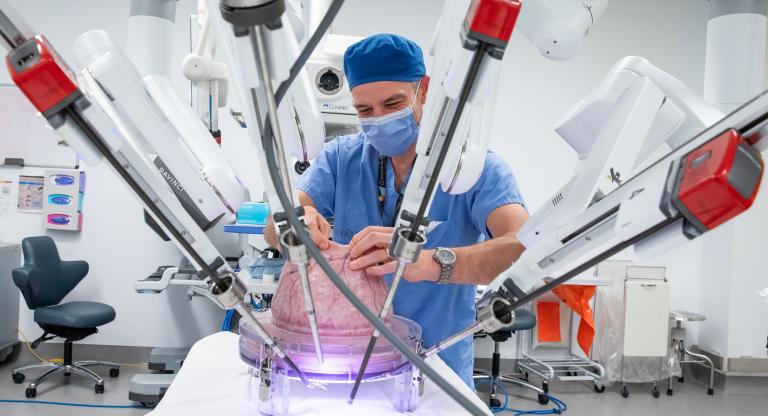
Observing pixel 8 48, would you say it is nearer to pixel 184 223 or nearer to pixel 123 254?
pixel 184 223

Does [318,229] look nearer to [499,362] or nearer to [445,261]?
[445,261]

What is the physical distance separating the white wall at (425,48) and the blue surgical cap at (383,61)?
274cm

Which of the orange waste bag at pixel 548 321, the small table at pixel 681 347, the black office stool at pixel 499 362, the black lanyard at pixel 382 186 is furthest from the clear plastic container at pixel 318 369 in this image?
the small table at pixel 681 347

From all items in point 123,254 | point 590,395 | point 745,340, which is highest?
point 123,254

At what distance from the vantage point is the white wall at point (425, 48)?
4059mm

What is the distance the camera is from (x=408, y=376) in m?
0.99

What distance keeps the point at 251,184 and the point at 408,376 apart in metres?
3.40

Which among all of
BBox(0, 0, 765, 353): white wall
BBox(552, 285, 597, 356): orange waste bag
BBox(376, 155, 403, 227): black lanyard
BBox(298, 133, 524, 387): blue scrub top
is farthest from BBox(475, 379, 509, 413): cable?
BBox(376, 155, 403, 227): black lanyard

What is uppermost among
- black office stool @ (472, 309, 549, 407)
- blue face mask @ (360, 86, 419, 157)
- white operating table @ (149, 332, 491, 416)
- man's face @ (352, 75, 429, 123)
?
man's face @ (352, 75, 429, 123)

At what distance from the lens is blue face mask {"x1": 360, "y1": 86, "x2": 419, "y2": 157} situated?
4.50 feet

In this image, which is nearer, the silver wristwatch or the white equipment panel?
the silver wristwatch

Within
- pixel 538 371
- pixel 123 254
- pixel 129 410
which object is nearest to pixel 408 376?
pixel 129 410

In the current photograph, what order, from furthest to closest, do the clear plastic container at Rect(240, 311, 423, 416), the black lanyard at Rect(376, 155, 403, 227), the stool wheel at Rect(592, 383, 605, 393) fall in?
the stool wheel at Rect(592, 383, 605, 393)
the black lanyard at Rect(376, 155, 403, 227)
the clear plastic container at Rect(240, 311, 423, 416)

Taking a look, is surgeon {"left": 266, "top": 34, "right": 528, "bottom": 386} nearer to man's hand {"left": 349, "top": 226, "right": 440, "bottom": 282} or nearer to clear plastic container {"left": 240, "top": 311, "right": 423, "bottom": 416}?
man's hand {"left": 349, "top": 226, "right": 440, "bottom": 282}
